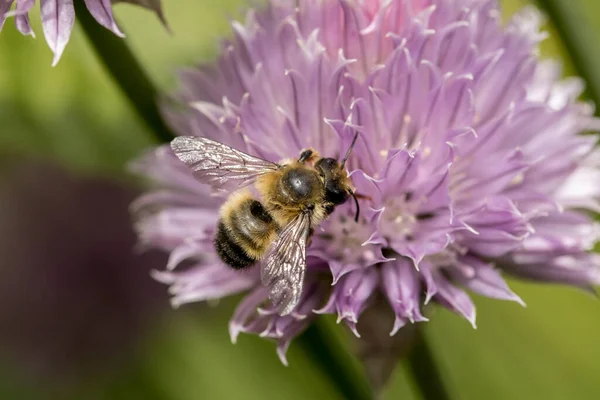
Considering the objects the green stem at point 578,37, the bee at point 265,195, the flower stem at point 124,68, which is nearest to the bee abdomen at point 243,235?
the bee at point 265,195

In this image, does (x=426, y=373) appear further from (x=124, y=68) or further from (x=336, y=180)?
(x=124, y=68)

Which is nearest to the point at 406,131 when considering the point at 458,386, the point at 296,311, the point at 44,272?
the point at 296,311

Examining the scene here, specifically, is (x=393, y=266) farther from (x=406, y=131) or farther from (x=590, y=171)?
(x=590, y=171)

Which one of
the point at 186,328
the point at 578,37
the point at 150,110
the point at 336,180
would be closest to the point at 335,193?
the point at 336,180

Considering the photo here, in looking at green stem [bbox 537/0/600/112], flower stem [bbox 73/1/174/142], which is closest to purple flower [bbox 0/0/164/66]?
flower stem [bbox 73/1/174/142]

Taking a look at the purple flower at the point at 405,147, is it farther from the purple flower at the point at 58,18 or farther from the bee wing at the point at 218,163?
the purple flower at the point at 58,18

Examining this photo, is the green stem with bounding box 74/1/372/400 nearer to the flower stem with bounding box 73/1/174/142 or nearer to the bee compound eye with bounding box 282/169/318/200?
the flower stem with bounding box 73/1/174/142
